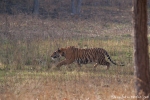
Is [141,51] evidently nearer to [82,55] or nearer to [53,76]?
[53,76]

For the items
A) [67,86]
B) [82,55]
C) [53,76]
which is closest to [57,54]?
[82,55]

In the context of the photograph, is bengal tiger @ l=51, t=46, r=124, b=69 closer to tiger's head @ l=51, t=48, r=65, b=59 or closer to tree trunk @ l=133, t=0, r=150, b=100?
tiger's head @ l=51, t=48, r=65, b=59

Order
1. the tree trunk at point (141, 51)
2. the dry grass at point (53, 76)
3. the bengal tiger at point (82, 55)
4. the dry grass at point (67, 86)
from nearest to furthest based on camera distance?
the tree trunk at point (141, 51), the dry grass at point (67, 86), the dry grass at point (53, 76), the bengal tiger at point (82, 55)

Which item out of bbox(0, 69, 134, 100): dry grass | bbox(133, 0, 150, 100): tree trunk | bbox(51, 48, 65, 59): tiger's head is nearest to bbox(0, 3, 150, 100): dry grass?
bbox(0, 69, 134, 100): dry grass

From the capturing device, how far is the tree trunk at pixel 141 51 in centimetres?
719

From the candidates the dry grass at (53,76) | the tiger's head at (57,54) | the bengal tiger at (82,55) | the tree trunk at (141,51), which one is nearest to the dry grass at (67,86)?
the dry grass at (53,76)

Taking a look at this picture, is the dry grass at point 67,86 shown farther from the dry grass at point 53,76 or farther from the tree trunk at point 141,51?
the tree trunk at point 141,51

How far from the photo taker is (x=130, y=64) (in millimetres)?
12766

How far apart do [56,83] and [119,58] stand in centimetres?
455

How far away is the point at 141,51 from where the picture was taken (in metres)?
7.29

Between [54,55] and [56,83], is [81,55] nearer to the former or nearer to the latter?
[54,55]

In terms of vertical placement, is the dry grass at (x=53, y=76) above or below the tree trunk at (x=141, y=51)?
below

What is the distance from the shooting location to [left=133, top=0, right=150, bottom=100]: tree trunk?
7.19m

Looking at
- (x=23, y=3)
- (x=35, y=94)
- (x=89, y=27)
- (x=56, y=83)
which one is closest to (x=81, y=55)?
(x=56, y=83)
